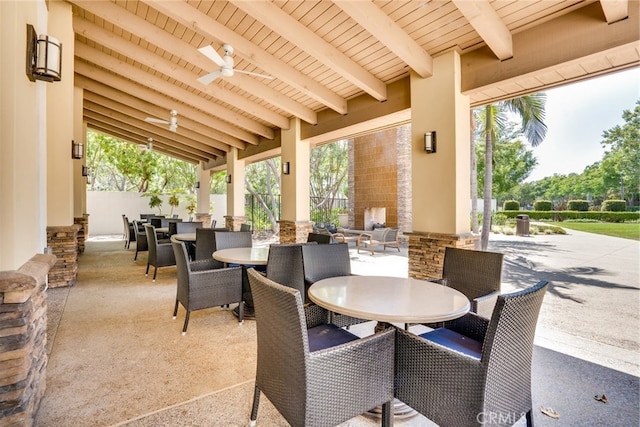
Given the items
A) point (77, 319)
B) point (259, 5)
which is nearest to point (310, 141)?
point (259, 5)

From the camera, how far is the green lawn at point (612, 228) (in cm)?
1053

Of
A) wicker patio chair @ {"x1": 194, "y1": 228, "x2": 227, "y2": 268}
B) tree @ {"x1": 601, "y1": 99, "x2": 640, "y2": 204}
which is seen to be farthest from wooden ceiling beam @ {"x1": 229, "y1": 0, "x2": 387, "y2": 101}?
tree @ {"x1": 601, "y1": 99, "x2": 640, "y2": 204}

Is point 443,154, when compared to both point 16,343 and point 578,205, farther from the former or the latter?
point 578,205

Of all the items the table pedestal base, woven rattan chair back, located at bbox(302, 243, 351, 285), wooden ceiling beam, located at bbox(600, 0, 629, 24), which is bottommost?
the table pedestal base

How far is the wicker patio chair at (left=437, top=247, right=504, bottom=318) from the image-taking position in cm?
252

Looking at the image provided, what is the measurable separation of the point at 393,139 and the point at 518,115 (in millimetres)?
4320

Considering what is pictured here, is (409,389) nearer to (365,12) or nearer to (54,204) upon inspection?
(365,12)

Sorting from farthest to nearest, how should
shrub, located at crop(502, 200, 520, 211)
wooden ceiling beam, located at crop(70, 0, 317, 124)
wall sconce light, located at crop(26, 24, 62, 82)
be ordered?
shrub, located at crop(502, 200, 520, 211), wooden ceiling beam, located at crop(70, 0, 317, 124), wall sconce light, located at crop(26, 24, 62, 82)

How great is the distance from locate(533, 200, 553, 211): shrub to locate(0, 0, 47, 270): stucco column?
19.1m

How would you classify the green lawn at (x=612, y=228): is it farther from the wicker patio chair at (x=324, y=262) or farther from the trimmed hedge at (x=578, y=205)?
the wicker patio chair at (x=324, y=262)

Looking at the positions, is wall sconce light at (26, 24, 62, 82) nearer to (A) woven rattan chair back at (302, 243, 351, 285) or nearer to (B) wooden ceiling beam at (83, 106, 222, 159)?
(A) woven rattan chair back at (302, 243, 351, 285)

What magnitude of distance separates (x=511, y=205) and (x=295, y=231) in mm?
15331

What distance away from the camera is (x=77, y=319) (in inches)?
140

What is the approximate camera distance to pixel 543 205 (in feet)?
53.0
